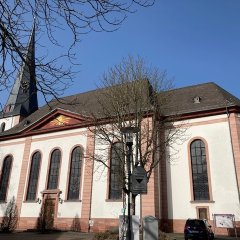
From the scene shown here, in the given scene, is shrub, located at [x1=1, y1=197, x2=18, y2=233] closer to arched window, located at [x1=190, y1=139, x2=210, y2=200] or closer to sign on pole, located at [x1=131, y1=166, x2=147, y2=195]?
arched window, located at [x1=190, y1=139, x2=210, y2=200]

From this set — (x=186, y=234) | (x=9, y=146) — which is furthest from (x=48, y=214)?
(x=186, y=234)

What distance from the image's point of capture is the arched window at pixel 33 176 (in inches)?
1081

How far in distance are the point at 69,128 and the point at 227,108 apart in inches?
529

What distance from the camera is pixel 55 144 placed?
28016 millimetres

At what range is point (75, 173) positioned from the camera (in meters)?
26.0

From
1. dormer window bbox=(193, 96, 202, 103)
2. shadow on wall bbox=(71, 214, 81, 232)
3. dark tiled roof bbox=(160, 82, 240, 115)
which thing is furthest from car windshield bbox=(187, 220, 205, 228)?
dormer window bbox=(193, 96, 202, 103)

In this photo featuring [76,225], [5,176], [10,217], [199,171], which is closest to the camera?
[199,171]

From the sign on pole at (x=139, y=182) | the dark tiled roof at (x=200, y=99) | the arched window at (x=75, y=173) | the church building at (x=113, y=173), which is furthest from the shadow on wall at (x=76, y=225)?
the sign on pole at (x=139, y=182)

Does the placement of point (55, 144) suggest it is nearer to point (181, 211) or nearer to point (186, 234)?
point (181, 211)

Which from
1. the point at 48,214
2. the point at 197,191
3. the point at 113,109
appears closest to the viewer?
the point at 113,109

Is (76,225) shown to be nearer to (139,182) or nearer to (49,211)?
(49,211)

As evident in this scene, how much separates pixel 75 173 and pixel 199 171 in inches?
401

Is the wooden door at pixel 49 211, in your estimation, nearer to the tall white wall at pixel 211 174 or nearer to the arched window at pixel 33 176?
the arched window at pixel 33 176

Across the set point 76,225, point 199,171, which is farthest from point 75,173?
point 199,171
